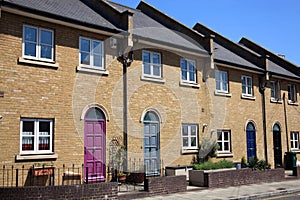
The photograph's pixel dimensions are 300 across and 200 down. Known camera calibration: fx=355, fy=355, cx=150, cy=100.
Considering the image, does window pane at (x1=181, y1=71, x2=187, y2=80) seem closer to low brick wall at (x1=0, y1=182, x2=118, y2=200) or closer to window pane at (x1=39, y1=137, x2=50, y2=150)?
window pane at (x1=39, y1=137, x2=50, y2=150)

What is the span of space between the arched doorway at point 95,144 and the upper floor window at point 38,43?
2.81 metres

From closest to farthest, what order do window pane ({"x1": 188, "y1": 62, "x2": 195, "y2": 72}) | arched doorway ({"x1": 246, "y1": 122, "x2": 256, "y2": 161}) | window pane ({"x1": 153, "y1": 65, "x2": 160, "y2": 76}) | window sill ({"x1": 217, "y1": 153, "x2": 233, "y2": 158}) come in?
window pane ({"x1": 153, "y1": 65, "x2": 160, "y2": 76}), window pane ({"x1": 188, "y1": 62, "x2": 195, "y2": 72}), window sill ({"x1": 217, "y1": 153, "x2": 233, "y2": 158}), arched doorway ({"x1": 246, "y1": 122, "x2": 256, "y2": 161})

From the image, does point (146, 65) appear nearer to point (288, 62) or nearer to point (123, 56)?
point (123, 56)

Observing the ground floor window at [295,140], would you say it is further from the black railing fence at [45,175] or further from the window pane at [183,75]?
the black railing fence at [45,175]

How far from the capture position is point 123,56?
1550cm

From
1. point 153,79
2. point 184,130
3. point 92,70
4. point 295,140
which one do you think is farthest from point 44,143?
point 295,140

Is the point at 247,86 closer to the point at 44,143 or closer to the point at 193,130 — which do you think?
the point at 193,130

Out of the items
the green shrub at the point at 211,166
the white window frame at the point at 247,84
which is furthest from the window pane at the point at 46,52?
the white window frame at the point at 247,84

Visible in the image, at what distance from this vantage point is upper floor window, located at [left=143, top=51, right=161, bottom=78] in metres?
16.6

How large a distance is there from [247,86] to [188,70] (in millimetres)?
5427

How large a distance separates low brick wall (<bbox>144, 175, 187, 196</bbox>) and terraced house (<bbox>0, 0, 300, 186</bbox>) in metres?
2.21

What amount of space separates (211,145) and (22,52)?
10.6 metres

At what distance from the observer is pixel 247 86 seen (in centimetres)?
2211

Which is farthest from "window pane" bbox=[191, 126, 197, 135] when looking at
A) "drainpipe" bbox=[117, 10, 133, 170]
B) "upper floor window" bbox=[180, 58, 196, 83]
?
"drainpipe" bbox=[117, 10, 133, 170]
